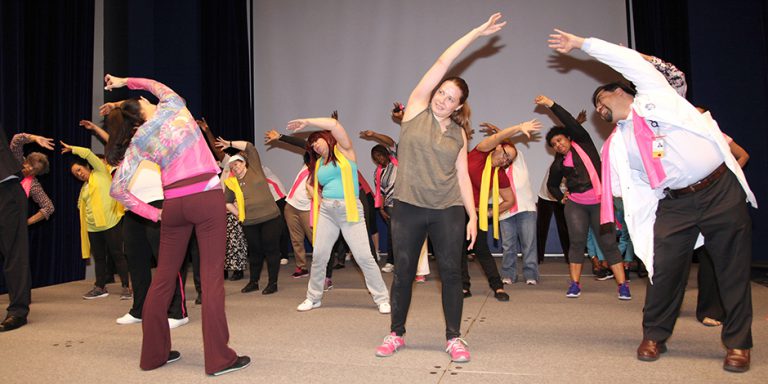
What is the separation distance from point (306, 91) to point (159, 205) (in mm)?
5522

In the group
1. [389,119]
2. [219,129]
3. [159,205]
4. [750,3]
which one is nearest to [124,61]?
[219,129]

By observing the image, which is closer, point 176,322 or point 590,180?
point 176,322

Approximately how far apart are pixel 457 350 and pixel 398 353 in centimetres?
38

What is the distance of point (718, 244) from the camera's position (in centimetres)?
292

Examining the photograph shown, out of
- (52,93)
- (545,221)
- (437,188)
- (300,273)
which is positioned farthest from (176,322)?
(545,221)

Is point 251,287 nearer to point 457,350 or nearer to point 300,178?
point 300,178

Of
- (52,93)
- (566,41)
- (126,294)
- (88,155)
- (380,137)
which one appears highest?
(52,93)

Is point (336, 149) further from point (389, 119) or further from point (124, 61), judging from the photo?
point (124, 61)

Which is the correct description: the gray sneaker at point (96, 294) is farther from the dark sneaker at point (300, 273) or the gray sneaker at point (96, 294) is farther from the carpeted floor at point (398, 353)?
the dark sneaker at point (300, 273)

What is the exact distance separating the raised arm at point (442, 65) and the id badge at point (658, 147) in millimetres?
947

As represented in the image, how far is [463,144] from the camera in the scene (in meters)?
3.25

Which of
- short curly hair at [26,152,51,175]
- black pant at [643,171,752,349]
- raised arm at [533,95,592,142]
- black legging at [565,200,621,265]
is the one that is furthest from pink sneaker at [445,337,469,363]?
short curly hair at [26,152,51,175]

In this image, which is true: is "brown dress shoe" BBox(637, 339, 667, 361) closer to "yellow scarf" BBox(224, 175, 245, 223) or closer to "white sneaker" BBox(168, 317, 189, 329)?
"white sneaker" BBox(168, 317, 189, 329)

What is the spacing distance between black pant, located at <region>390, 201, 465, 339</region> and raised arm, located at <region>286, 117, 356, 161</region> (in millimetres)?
1085
